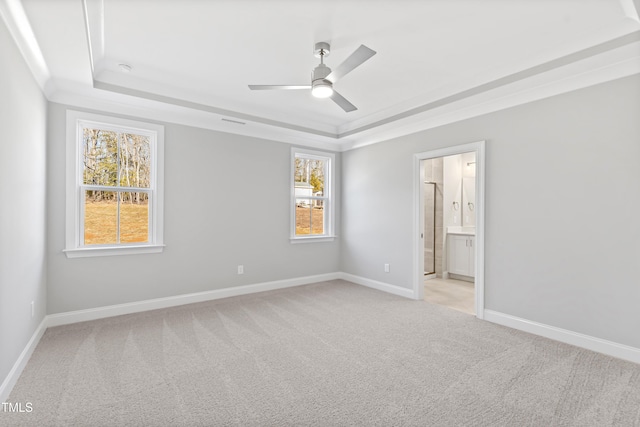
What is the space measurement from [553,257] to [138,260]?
4556 millimetres

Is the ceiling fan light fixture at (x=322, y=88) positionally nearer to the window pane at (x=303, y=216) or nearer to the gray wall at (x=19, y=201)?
the gray wall at (x=19, y=201)

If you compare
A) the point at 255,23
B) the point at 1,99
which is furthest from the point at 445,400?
the point at 1,99

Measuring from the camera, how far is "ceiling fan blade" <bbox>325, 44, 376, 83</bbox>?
6.98 feet

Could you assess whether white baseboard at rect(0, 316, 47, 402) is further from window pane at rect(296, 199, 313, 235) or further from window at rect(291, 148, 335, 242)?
window pane at rect(296, 199, 313, 235)

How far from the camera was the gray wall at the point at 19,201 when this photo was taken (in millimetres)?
2014

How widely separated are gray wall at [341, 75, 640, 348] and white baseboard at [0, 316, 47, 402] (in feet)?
13.9

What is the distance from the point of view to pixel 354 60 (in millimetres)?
2260

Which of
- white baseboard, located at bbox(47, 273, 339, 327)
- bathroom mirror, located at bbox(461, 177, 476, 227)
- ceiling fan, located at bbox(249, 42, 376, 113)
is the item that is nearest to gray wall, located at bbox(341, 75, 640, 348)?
ceiling fan, located at bbox(249, 42, 376, 113)

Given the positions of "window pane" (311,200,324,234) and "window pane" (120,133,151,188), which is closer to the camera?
"window pane" (120,133,151,188)

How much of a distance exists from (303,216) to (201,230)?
1.74 m

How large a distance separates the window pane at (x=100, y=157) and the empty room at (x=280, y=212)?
0.03 metres

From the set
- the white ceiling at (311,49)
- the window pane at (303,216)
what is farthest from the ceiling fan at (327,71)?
the window pane at (303,216)

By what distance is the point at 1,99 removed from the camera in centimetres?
195

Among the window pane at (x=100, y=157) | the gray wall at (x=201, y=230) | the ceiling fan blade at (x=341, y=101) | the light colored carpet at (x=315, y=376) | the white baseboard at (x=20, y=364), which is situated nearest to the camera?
the light colored carpet at (x=315, y=376)
